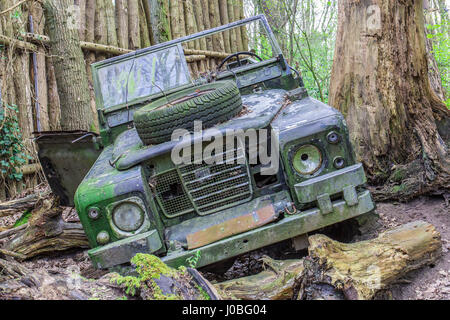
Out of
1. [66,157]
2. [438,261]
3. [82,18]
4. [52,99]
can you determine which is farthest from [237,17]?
[438,261]

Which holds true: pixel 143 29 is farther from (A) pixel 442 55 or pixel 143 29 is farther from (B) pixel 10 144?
(A) pixel 442 55

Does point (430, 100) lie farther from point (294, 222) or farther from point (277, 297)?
point (277, 297)

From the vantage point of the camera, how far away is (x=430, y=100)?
4.71m

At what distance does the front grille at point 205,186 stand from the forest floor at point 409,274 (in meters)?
0.54

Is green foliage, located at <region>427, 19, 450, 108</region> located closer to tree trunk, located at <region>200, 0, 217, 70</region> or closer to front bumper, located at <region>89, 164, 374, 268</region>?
tree trunk, located at <region>200, 0, 217, 70</region>

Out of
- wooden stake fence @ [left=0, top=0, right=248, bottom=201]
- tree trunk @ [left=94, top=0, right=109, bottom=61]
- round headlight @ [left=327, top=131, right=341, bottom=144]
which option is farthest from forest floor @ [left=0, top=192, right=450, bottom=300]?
tree trunk @ [left=94, top=0, right=109, bottom=61]

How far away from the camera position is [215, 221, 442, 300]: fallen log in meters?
2.33

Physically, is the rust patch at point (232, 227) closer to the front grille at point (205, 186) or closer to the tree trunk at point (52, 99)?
the front grille at point (205, 186)

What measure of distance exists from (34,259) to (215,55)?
807 centimetres

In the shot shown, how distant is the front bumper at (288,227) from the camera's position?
9.39 feet

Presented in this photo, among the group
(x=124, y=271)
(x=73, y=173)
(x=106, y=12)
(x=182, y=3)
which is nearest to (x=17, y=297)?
(x=124, y=271)

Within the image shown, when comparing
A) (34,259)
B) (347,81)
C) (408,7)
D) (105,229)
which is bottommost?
(34,259)

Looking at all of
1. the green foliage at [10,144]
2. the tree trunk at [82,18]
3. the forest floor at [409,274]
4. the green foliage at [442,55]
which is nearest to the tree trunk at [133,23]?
the tree trunk at [82,18]

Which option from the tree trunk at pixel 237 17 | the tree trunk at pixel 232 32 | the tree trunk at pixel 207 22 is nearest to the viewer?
the tree trunk at pixel 207 22
